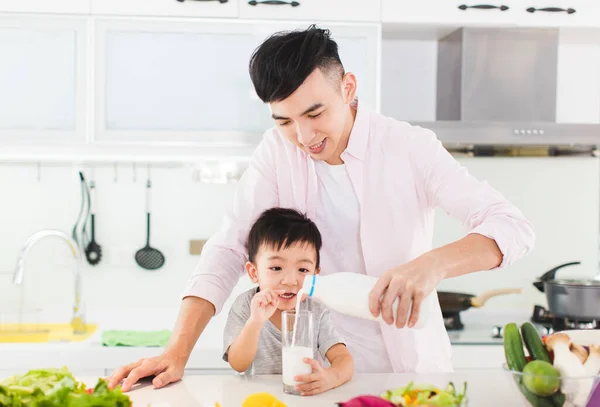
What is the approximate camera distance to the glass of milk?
1.39 metres

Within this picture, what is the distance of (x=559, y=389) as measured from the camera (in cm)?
115

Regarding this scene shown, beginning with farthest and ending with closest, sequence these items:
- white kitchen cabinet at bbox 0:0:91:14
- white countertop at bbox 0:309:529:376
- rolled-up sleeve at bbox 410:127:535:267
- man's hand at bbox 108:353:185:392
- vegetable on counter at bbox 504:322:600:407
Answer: white kitchen cabinet at bbox 0:0:91:14
white countertop at bbox 0:309:529:376
rolled-up sleeve at bbox 410:127:535:267
man's hand at bbox 108:353:185:392
vegetable on counter at bbox 504:322:600:407

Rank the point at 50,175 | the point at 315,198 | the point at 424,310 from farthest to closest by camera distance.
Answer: the point at 50,175 < the point at 315,198 < the point at 424,310

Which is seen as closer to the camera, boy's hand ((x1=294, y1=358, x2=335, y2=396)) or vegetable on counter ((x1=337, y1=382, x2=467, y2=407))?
vegetable on counter ((x1=337, y1=382, x2=467, y2=407))

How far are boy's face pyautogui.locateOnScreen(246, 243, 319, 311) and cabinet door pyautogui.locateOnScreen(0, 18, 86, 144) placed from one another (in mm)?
1370

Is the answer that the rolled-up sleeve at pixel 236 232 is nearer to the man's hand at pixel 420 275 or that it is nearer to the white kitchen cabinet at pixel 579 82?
the man's hand at pixel 420 275

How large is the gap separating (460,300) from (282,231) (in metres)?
1.47

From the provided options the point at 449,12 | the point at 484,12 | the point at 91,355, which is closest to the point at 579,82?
the point at 484,12

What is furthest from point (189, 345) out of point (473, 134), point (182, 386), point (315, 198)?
point (473, 134)

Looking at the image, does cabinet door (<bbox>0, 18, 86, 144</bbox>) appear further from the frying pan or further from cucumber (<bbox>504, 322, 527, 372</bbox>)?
cucumber (<bbox>504, 322, 527, 372</bbox>)

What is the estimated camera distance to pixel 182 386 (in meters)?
1.49

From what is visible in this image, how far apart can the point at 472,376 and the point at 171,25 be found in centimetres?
190

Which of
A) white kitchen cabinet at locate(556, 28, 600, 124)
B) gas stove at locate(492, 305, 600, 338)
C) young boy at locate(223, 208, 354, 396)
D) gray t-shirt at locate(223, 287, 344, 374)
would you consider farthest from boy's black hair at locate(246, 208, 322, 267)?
white kitchen cabinet at locate(556, 28, 600, 124)

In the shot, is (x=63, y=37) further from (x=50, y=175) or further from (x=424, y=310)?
(x=424, y=310)
